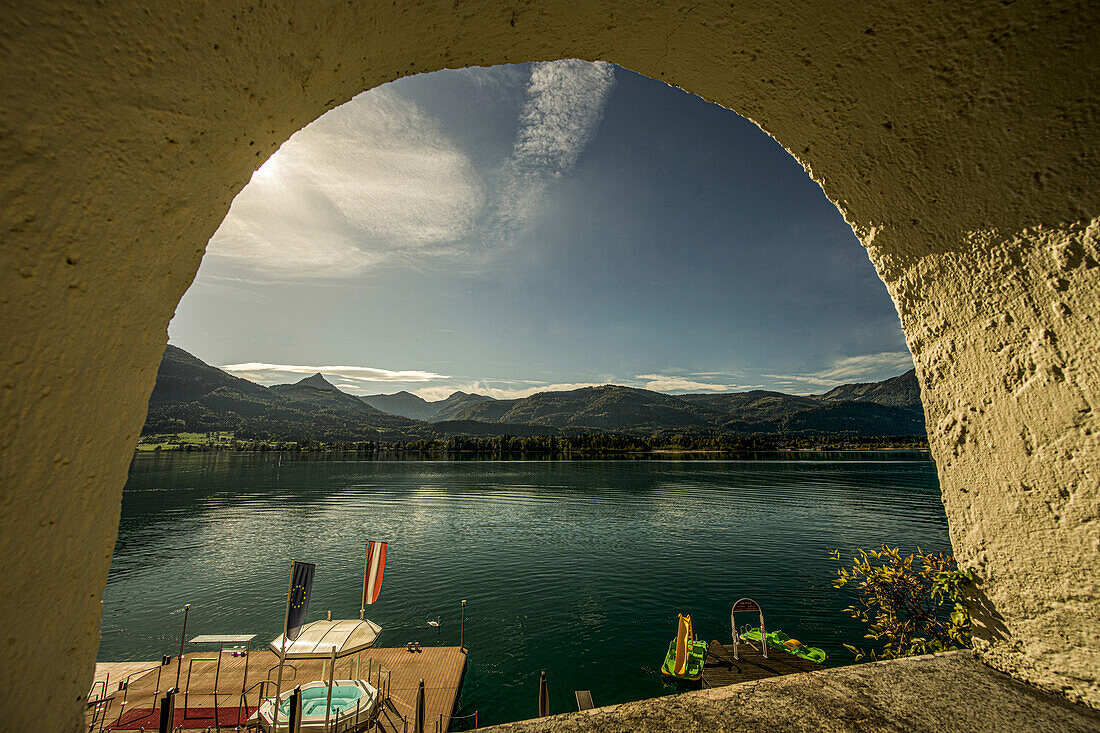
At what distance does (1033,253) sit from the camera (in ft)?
5.61

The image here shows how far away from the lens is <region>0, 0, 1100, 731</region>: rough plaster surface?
816mm

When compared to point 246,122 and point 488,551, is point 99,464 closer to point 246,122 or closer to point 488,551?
point 246,122

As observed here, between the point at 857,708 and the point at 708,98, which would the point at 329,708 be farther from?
the point at 708,98

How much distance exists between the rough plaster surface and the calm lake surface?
47.9 ft

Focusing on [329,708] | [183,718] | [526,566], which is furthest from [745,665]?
[526,566]

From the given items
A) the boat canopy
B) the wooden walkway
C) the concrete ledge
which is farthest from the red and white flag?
the concrete ledge

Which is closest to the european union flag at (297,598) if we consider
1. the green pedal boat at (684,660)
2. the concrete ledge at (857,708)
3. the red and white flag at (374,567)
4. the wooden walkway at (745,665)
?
the red and white flag at (374,567)

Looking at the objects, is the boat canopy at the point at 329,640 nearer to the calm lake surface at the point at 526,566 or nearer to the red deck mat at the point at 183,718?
the red deck mat at the point at 183,718

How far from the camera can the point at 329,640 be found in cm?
1141

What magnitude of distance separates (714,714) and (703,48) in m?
2.58

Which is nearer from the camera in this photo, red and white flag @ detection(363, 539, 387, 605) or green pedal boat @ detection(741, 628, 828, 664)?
red and white flag @ detection(363, 539, 387, 605)

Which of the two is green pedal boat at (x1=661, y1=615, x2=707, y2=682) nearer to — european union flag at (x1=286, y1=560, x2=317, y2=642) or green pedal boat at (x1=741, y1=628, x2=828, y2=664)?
green pedal boat at (x1=741, y1=628, x2=828, y2=664)

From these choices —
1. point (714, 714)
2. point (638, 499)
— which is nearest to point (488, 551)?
point (638, 499)

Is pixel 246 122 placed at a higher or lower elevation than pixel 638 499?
higher
